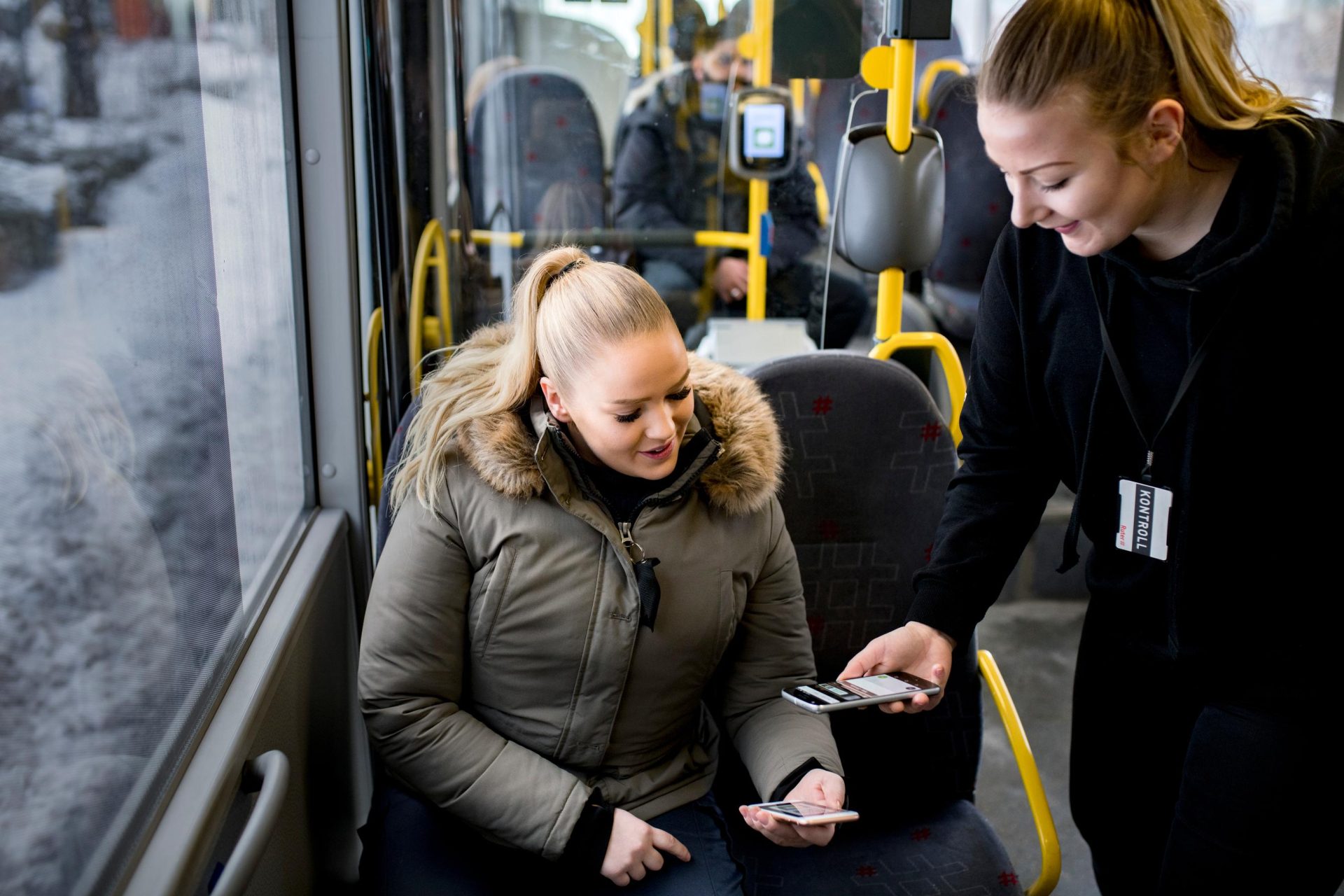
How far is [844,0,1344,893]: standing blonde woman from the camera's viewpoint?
107 centimetres

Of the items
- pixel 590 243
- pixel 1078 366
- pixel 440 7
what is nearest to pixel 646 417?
pixel 1078 366

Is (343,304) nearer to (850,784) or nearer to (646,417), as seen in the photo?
(646,417)

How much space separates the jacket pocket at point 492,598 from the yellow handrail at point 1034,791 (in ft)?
2.45

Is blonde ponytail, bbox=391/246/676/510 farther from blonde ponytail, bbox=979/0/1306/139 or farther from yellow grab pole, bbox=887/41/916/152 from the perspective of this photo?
yellow grab pole, bbox=887/41/916/152

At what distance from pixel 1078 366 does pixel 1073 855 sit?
1.52 meters

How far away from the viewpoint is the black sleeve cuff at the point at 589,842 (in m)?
1.27

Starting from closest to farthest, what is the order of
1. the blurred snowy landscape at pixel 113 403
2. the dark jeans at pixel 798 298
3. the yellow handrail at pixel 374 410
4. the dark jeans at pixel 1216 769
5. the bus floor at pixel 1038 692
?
the blurred snowy landscape at pixel 113 403, the dark jeans at pixel 1216 769, the yellow handrail at pixel 374 410, the bus floor at pixel 1038 692, the dark jeans at pixel 798 298

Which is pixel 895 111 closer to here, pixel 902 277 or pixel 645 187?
pixel 902 277

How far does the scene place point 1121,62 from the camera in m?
1.05

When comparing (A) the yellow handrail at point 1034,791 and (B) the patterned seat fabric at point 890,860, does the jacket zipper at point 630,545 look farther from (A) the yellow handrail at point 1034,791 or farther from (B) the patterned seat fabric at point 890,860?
(A) the yellow handrail at point 1034,791

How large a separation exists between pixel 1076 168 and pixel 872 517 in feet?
2.38

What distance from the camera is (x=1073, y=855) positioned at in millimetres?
2369

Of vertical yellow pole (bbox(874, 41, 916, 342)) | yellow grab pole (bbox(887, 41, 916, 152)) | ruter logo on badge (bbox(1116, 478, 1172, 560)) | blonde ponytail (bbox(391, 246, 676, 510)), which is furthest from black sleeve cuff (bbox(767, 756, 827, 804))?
yellow grab pole (bbox(887, 41, 916, 152))

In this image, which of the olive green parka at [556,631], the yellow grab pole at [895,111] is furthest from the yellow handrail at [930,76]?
the olive green parka at [556,631]
